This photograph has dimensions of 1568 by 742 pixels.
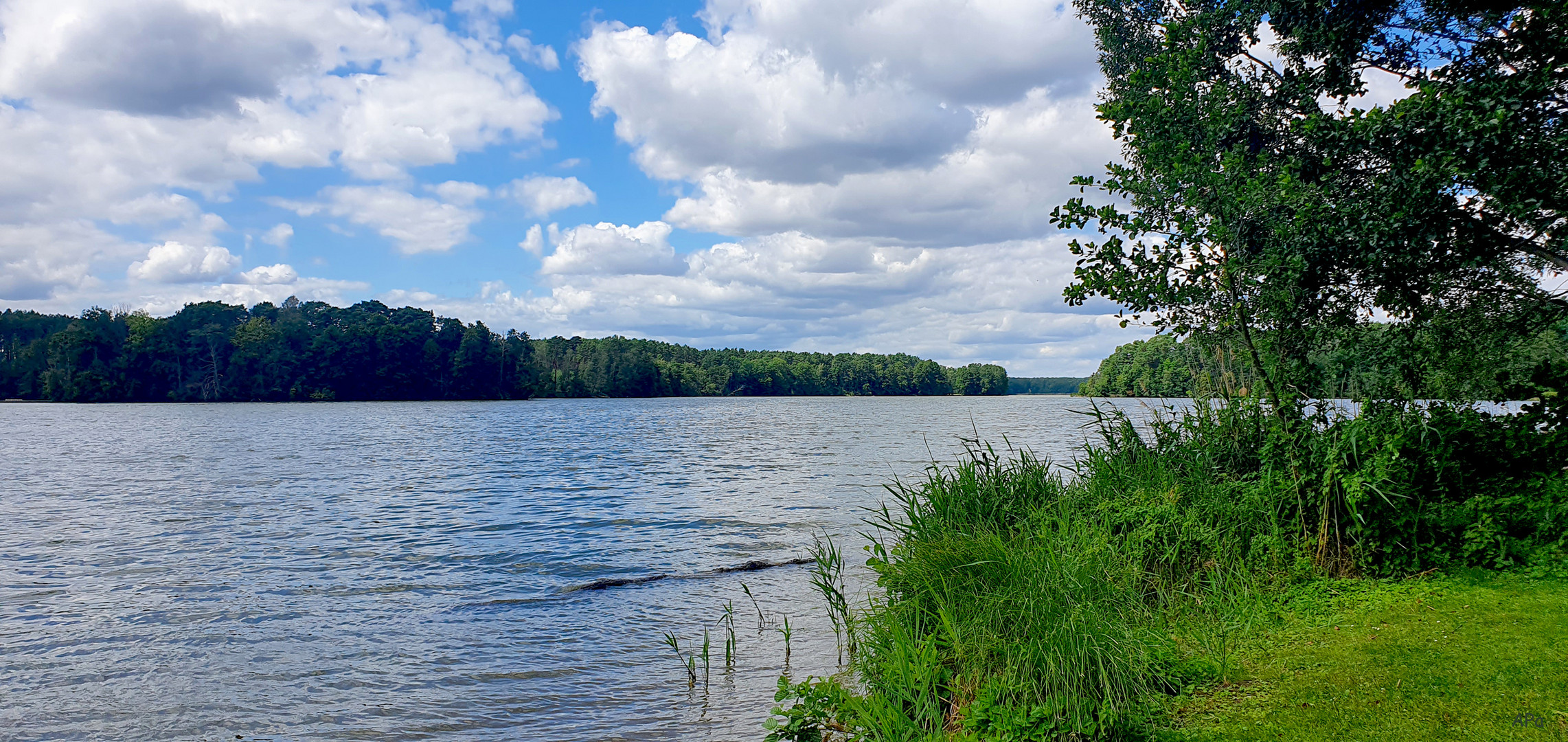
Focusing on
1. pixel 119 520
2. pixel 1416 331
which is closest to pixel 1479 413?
pixel 1416 331

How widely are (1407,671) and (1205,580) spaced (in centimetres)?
259

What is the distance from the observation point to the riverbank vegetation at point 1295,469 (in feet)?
17.5

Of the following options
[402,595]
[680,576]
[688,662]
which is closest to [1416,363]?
[688,662]

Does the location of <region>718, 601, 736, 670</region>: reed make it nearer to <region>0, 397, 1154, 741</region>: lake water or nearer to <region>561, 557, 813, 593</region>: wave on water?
<region>0, 397, 1154, 741</region>: lake water

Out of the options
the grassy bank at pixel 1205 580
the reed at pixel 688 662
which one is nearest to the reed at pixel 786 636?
the grassy bank at pixel 1205 580

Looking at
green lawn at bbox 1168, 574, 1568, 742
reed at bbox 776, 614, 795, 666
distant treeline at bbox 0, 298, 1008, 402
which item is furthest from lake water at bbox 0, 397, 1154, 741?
distant treeline at bbox 0, 298, 1008, 402

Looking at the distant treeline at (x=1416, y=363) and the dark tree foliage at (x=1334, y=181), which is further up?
the dark tree foliage at (x=1334, y=181)

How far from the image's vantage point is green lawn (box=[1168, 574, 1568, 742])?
15.3 ft

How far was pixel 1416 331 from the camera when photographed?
977 centimetres

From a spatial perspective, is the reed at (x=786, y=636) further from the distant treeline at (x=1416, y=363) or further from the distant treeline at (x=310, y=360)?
the distant treeline at (x=310, y=360)

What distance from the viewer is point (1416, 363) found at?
9.65 meters

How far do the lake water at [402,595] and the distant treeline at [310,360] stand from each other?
317ft

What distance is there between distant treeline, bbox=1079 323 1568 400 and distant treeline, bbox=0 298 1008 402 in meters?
130

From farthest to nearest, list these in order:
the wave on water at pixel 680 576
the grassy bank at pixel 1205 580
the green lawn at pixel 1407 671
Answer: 1. the wave on water at pixel 680 576
2. the grassy bank at pixel 1205 580
3. the green lawn at pixel 1407 671
